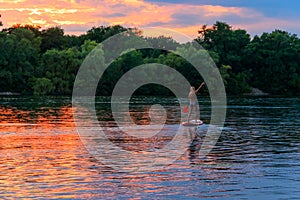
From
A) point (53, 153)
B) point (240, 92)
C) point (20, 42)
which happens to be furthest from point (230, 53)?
point (53, 153)

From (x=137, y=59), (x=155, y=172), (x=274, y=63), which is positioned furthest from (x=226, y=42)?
(x=155, y=172)

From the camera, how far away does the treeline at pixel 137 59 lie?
11100cm

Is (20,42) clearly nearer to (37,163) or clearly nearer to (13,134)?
(13,134)

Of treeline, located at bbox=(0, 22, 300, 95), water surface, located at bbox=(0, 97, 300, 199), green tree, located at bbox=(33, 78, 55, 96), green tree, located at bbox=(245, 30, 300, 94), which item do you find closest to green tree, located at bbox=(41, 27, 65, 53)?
treeline, located at bbox=(0, 22, 300, 95)

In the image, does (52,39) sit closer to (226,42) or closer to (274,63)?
(226,42)

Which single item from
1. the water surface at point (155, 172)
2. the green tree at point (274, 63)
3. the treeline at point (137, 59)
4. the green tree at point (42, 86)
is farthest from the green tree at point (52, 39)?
the water surface at point (155, 172)

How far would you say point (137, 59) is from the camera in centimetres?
11931

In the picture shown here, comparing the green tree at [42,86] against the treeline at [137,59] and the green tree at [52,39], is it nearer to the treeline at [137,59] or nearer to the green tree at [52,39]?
the treeline at [137,59]

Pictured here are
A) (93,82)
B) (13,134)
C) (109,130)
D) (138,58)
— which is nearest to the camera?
(13,134)

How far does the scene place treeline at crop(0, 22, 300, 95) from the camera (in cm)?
11100

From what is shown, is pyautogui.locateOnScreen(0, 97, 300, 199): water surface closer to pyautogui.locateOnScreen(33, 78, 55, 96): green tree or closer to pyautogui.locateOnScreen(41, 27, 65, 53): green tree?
pyautogui.locateOnScreen(33, 78, 55, 96): green tree

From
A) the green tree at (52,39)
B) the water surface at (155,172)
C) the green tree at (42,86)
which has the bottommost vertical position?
the green tree at (42,86)

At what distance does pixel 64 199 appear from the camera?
1425cm

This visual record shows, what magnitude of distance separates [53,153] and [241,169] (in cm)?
714
